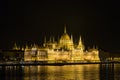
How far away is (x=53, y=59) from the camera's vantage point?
145 m

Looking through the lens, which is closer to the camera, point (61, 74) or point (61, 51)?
point (61, 74)

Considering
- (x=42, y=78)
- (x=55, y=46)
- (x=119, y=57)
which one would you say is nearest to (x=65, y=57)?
(x=55, y=46)

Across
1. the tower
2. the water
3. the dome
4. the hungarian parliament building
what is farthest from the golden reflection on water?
the tower

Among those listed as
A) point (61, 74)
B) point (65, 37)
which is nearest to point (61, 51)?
point (65, 37)

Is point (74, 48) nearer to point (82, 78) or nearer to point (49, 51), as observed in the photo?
point (49, 51)

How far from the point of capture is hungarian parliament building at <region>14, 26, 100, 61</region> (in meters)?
141

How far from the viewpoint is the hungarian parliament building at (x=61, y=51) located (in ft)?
463

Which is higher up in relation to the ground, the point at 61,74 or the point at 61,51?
the point at 61,51

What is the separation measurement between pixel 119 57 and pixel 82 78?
415ft

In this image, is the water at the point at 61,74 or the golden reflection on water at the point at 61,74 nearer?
the golden reflection on water at the point at 61,74

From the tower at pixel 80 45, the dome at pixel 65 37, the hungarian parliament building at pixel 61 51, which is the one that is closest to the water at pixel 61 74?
the hungarian parliament building at pixel 61 51

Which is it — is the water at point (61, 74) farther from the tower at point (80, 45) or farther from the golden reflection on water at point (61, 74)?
the tower at point (80, 45)

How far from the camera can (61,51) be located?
146m

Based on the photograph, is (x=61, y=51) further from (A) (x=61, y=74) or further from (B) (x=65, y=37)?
(A) (x=61, y=74)
